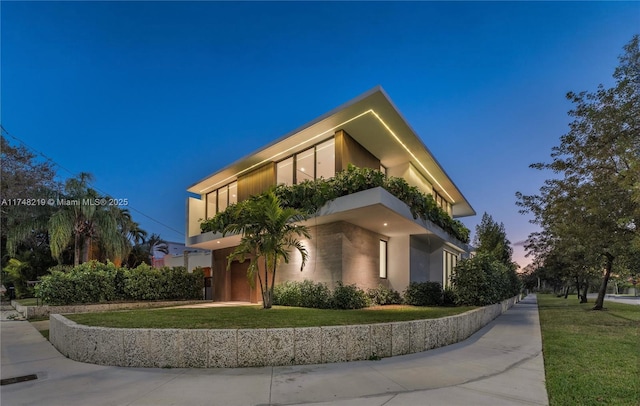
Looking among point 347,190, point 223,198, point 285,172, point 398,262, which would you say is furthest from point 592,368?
point 223,198

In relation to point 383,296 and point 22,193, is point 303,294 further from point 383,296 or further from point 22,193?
point 22,193

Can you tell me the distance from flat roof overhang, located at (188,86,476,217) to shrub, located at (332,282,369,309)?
607 centimetres

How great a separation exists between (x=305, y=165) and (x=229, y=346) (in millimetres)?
10436

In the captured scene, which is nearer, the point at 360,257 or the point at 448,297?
the point at 360,257

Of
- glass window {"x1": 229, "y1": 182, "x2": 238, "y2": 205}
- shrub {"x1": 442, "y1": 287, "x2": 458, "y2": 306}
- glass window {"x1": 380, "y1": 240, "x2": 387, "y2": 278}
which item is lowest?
shrub {"x1": 442, "y1": 287, "x2": 458, "y2": 306}

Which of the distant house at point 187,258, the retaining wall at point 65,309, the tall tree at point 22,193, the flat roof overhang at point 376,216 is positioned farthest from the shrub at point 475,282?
the tall tree at point 22,193

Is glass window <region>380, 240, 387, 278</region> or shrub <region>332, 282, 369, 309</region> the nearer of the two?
shrub <region>332, 282, 369, 309</region>

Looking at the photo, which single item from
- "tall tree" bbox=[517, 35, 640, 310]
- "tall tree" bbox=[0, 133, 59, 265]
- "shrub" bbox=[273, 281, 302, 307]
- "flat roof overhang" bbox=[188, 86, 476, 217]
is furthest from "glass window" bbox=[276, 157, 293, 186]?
"tall tree" bbox=[0, 133, 59, 265]

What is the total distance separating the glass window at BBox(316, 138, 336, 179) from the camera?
14305mm

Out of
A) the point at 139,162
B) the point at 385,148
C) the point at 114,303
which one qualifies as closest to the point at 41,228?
the point at 114,303

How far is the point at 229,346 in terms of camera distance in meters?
5.78

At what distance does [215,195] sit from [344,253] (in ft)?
38.7

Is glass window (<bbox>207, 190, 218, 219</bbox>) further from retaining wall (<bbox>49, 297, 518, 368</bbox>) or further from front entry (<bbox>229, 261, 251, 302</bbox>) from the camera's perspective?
retaining wall (<bbox>49, 297, 518, 368</bbox>)

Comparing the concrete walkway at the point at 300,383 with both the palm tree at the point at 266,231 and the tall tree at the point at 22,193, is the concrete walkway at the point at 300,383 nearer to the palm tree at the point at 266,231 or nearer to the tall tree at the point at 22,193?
the palm tree at the point at 266,231
